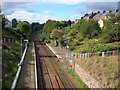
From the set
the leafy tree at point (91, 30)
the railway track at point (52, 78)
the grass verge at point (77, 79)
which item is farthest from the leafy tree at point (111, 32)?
the grass verge at point (77, 79)

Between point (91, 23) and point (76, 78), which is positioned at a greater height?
point (91, 23)

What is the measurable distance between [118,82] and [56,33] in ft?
87.9

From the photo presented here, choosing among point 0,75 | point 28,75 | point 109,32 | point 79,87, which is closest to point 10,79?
point 0,75

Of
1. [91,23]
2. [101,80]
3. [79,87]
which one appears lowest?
[79,87]

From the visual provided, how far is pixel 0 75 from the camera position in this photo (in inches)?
467

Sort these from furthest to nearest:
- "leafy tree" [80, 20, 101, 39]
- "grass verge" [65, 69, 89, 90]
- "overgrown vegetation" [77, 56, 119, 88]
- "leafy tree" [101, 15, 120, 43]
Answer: "leafy tree" [80, 20, 101, 39], "leafy tree" [101, 15, 120, 43], "grass verge" [65, 69, 89, 90], "overgrown vegetation" [77, 56, 119, 88]

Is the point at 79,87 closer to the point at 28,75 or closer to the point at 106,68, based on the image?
the point at 106,68

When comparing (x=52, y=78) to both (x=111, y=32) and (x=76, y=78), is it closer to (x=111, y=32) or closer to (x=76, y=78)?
(x=76, y=78)

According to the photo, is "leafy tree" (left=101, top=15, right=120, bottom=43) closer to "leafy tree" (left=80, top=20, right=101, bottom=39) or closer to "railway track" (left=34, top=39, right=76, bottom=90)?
"leafy tree" (left=80, top=20, right=101, bottom=39)

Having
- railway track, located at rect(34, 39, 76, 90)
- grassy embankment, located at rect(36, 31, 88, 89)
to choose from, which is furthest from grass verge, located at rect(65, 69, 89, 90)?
railway track, located at rect(34, 39, 76, 90)

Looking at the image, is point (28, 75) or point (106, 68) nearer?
point (106, 68)

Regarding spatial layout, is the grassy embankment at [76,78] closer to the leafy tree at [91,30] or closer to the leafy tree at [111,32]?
the leafy tree at [111,32]

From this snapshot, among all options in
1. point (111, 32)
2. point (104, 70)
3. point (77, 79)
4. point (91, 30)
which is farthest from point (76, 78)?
point (91, 30)

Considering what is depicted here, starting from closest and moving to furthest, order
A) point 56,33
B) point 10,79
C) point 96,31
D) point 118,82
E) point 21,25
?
point 118,82 < point 10,79 < point 96,31 < point 56,33 < point 21,25
